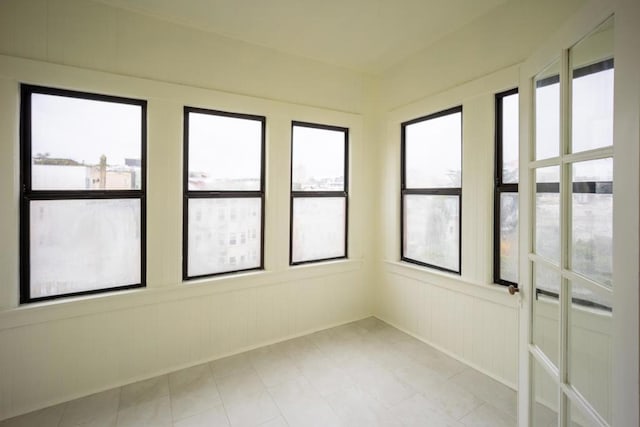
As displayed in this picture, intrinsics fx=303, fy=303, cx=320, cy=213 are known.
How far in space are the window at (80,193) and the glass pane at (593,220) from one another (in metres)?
2.73

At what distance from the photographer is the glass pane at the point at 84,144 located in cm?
214

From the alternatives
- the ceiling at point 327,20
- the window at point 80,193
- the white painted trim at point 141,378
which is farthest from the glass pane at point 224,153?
the white painted trim at point 141,378

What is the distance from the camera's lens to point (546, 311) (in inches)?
55.1

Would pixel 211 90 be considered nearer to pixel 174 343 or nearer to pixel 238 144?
pixel 238 144

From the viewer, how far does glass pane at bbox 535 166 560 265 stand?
133 centimetres

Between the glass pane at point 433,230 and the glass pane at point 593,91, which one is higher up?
the glass pane at point 593,91

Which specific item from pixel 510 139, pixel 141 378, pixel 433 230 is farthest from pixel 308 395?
pixel 510 139

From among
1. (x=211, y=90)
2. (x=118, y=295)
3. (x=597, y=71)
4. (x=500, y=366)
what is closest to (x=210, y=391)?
(x=118, y=295)

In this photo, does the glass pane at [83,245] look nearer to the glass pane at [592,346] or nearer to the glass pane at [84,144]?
the glass pane at [84,144]

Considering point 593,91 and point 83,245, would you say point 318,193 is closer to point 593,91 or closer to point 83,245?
point 83,245

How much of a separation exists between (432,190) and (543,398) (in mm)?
1935

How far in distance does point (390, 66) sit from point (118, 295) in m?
3.41

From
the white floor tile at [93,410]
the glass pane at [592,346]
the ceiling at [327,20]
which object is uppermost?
the ceiling at [327,20]

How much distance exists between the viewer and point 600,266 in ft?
3.47
